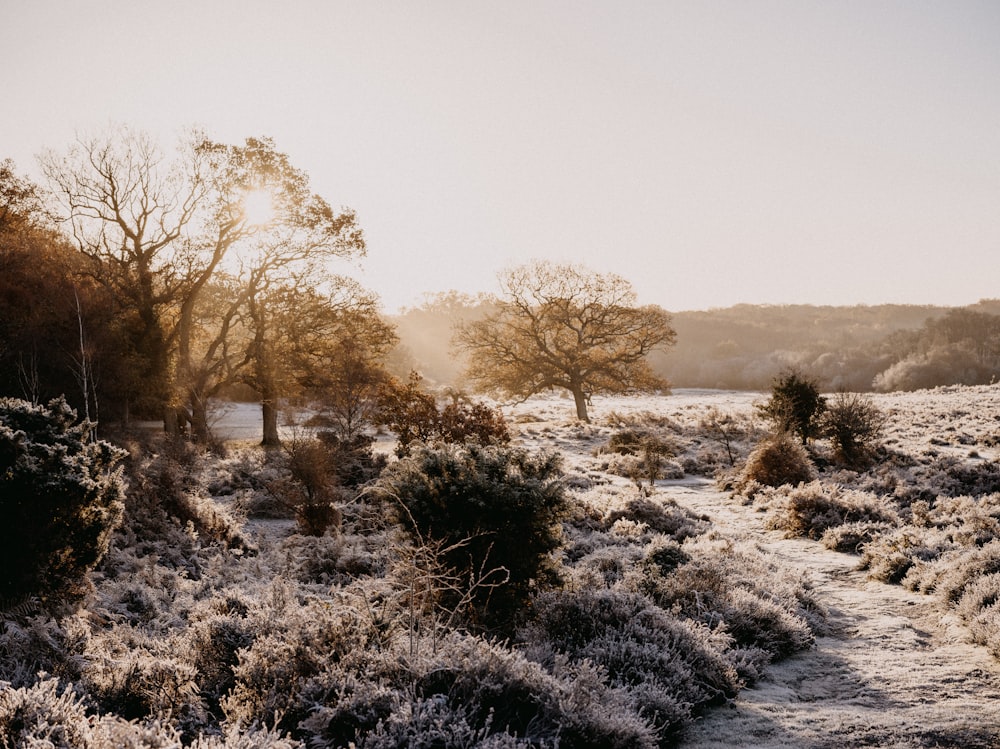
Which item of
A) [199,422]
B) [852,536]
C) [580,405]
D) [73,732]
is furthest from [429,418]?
[580,405]

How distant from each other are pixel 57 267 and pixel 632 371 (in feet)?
82.1

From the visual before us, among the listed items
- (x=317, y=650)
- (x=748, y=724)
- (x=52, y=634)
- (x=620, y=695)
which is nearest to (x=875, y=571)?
(x=748, y=724)

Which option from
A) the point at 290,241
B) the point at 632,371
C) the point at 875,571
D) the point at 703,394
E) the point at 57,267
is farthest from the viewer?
the point at 703,394

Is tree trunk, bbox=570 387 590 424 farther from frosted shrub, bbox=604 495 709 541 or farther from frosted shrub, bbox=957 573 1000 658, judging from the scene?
frosted shrub, bbox=957 573 1000 658

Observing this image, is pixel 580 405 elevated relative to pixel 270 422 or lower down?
lower down

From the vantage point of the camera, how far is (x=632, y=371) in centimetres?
3347

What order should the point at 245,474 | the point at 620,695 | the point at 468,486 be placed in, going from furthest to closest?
the point at 245,474
the point at 468,486
the point at 620,695

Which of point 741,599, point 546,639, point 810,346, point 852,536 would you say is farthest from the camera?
point 810,346

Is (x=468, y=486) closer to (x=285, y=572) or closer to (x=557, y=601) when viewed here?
(x=557, y=601)

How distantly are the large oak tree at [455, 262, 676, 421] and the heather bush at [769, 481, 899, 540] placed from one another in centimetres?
1979

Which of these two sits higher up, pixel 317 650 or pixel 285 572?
pixel 317 650

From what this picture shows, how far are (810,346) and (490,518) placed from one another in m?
96.8

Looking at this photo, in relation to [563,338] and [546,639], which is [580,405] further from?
[546,639]

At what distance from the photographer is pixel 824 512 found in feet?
44.0
